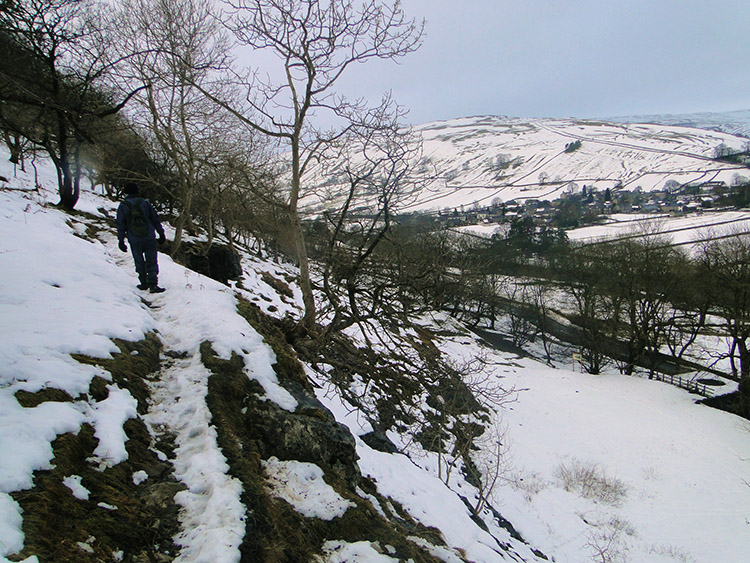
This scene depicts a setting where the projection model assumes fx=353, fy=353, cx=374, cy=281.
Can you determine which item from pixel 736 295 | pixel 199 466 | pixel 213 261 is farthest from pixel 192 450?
pixel 736 295

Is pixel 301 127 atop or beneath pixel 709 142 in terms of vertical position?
beneath

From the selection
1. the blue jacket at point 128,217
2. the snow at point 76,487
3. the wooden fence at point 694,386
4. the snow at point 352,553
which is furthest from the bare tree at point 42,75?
the wooden fence at point 694,386

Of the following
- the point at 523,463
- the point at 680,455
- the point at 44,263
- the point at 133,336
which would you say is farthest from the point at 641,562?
the point at 44,263

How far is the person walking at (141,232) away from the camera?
589cm

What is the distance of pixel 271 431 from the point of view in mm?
3439

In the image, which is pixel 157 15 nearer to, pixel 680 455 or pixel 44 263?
pixel 44 263

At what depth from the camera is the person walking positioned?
19.3 feet

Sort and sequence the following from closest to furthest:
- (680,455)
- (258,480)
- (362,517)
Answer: (258,480) → (362,517) → (680,455)

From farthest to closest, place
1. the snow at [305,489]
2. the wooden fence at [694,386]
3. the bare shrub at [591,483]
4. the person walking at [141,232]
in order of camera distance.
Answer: the wooden fence at [694,386], the bare shrub at [591,483], the person walking at [141,232], the snow at [305,489]

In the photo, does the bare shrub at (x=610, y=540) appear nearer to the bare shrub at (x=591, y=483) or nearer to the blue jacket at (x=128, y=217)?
the bare shrub at (x=591, y=483)

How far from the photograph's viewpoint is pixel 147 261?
19.7ft

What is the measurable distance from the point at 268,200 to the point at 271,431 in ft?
15.8

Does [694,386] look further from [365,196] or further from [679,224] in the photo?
[679,224]

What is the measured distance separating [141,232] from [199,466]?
4.63 meters
